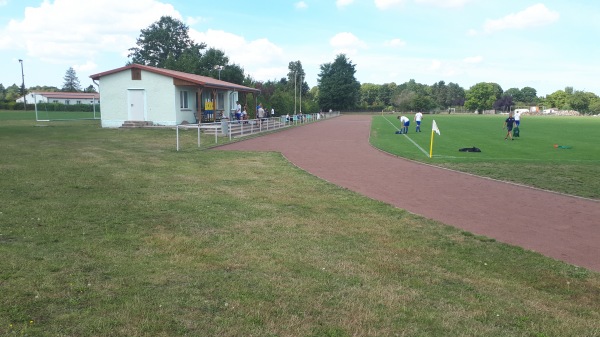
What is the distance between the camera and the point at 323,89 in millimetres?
105688

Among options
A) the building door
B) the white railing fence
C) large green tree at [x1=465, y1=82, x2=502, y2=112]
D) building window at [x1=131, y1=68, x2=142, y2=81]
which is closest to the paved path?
the white railing fence

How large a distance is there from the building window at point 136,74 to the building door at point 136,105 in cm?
78

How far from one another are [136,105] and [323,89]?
255ft

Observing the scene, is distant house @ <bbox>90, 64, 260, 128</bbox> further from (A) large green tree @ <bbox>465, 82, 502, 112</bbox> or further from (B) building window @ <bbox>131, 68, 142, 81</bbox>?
(A) large green tree @ <bbox>465, 82, 502, 112</bbox>

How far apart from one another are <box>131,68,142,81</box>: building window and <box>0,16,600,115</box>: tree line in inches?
547

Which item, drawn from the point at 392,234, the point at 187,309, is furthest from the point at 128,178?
the point at 187,309

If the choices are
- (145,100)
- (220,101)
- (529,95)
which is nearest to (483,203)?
(145,100)

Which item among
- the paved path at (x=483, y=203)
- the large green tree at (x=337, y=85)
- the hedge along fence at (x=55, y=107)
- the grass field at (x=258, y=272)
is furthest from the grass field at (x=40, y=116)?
the large green tree at (x=337, y=85)

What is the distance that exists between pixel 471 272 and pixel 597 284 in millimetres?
1405

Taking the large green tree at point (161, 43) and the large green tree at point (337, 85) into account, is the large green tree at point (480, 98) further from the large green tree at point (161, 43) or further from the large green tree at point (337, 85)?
the large green tree at point (161, 43)

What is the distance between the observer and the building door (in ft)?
101

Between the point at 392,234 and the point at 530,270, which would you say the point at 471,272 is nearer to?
the point at 530,270

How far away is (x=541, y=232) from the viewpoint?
7730mm

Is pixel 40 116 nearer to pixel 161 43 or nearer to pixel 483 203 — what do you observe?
pixel 161 43
